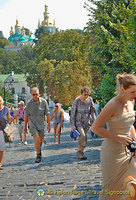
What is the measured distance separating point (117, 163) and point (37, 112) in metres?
5.35

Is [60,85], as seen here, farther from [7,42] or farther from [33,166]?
[7,42]

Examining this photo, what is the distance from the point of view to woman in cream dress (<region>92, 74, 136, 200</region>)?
398 cm

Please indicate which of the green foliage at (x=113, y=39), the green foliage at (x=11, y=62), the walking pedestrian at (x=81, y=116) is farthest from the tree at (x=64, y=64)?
the green foliage at (x=11, y=62)

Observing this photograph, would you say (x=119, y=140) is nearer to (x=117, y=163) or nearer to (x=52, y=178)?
(x=117, y=163)

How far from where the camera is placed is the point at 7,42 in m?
186

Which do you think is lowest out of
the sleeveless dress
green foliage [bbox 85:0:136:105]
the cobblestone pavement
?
the cobblestone pavement

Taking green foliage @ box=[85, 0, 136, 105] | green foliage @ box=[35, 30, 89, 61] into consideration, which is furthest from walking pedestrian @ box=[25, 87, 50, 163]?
green foliage @ box=[35, 30, 89, 61]

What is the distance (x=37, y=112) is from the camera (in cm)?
927

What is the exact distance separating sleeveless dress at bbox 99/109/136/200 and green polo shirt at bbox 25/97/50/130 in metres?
5.27

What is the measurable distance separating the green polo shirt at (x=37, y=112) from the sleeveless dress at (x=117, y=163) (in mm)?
5267

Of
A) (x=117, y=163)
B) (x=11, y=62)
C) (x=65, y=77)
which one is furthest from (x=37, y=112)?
(x=11, y=62)

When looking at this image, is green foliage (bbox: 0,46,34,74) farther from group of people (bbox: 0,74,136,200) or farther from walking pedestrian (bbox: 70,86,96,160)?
group of people (bbox: 0,74,136,200)

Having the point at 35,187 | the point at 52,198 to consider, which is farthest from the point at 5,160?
the point at 52,198

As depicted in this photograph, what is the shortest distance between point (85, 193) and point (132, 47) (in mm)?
8602
